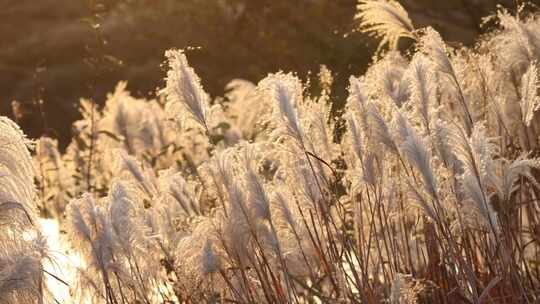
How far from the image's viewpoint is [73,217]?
3092mm

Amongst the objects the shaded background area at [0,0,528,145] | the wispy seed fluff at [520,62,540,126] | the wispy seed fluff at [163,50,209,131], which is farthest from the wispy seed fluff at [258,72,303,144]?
the shaded background area at [0,0,528,145]

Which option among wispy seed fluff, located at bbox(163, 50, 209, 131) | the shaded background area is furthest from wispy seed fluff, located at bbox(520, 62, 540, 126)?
the shaded background area

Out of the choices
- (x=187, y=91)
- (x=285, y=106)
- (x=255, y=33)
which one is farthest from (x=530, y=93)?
(x=255, y=33)

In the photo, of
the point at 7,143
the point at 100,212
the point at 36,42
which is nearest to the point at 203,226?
the point at 100,212

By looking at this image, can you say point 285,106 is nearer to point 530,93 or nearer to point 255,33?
point 530,93

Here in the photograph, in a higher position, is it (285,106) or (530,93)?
Result: (285,106)

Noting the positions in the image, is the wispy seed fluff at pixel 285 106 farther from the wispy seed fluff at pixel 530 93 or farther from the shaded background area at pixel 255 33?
the shaded background area at pixel 255 33

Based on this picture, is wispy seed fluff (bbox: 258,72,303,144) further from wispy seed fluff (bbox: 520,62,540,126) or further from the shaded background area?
the shaded background area

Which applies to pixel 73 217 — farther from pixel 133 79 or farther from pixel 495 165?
pixel 133 79

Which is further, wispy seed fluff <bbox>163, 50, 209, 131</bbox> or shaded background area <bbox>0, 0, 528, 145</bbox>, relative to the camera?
shaded background area <bbox>0, 0, 528, 145</bbox>

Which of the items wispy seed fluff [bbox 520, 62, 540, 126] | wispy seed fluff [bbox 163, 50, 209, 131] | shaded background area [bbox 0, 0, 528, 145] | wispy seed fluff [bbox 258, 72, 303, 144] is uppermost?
shaded background area [bbox 0, 0, 528, 145]

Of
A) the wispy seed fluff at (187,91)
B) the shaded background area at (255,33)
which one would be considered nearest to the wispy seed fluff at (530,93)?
the wispy seed fluff at (187,91)

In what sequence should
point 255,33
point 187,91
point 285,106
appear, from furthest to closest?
point 255,33 → point 187,91 → point 285,106

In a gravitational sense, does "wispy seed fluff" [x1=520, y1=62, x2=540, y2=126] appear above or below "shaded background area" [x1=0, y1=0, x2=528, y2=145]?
below
